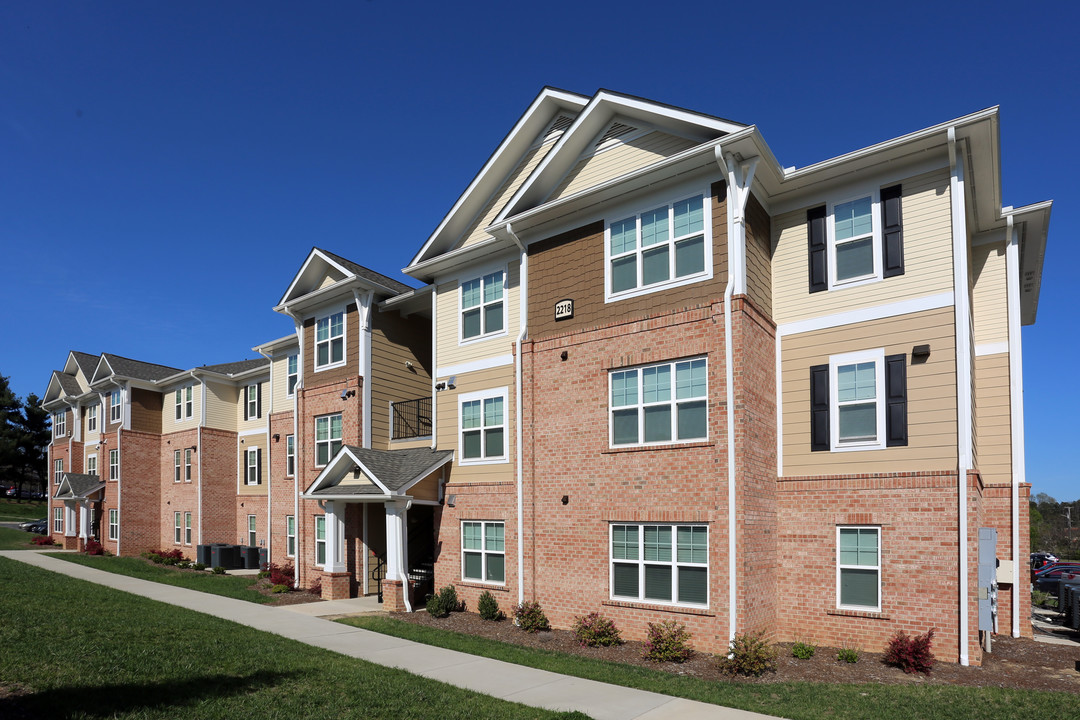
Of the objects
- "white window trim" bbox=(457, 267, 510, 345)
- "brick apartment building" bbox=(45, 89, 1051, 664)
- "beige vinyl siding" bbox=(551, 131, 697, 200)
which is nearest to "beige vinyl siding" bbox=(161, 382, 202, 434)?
"brick apartment building" bbox=(45, 89, 1051, 664)

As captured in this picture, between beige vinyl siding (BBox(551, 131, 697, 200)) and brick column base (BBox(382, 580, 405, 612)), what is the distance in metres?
9.87

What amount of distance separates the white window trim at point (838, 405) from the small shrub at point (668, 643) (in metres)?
4.32

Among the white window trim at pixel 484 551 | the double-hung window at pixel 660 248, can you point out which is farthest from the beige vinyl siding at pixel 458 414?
the double-hung window at pixel 660 248

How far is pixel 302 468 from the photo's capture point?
2216 centimetres

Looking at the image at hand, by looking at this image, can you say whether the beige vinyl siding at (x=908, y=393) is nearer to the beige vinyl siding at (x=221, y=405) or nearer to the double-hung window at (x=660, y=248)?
the double-hung window at (x=660, y=248)

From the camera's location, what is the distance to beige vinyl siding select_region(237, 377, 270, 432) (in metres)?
28.8

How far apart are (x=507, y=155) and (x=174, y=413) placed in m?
23.1

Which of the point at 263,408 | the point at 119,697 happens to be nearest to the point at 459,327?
the point at 119,697

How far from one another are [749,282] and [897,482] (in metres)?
4.29

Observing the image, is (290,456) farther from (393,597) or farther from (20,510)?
(20,510)

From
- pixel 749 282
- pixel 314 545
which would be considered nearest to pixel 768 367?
pixel 749 282

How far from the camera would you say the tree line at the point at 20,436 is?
67.4 meters

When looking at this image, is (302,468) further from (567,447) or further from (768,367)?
(768,367)

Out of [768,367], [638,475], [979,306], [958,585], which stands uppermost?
[979,306]
